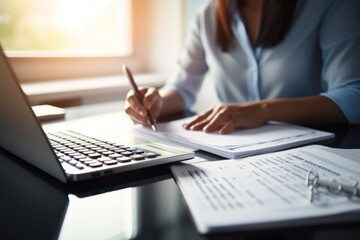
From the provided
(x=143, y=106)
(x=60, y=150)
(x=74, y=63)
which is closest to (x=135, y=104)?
(x=143, y=106)

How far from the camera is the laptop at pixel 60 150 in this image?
0.44 meters

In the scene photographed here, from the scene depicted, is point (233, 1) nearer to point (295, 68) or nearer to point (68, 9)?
point (295, 68)

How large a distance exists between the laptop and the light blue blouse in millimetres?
535

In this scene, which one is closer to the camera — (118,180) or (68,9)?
(118,180)

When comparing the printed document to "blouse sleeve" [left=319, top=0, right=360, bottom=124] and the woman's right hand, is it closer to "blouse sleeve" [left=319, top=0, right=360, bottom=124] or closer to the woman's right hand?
the woman's right hand

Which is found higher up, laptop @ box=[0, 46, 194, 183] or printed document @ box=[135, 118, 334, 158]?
laptop @ box=[0, 46, 194, 183]

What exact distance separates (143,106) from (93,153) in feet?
1.08

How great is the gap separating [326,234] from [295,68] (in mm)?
801

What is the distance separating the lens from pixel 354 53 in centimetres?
92

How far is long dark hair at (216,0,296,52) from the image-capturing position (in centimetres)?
106

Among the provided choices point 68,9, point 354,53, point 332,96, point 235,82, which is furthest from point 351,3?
point 68,9

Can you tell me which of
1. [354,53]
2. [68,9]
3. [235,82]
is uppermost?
[68,9]

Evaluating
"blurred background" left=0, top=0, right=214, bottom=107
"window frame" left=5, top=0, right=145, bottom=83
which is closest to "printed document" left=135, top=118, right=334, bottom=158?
"blurred background" left=0, top=0, right=214, bottom=107

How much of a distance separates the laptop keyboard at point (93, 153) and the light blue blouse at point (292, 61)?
54cm
